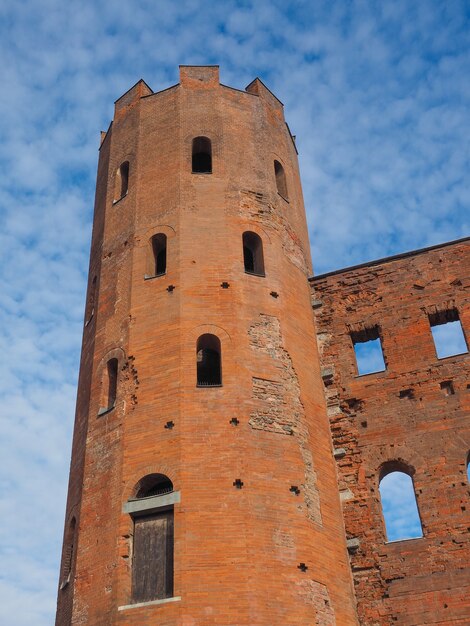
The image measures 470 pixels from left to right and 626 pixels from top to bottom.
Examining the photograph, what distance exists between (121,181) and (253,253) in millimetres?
4194

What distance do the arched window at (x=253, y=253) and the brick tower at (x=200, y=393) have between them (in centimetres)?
5

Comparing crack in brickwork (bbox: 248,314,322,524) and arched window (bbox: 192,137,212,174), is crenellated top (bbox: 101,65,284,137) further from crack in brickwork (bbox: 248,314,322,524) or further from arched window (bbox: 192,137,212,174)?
crack in brickwork (bbox: 248,314,322,524)

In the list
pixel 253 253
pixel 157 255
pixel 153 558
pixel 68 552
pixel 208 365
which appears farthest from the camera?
pixel 253 253

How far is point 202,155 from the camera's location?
808 inches

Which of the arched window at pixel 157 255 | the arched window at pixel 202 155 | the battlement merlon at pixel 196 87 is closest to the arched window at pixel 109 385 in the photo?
the arched window at pixel 157 255

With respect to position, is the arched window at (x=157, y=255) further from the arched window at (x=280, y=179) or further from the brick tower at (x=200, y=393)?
the arched window at (x=280, y=179)

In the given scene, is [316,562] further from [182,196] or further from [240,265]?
[182,196]

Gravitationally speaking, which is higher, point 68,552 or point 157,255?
point 157,255

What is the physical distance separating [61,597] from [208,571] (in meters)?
3.84

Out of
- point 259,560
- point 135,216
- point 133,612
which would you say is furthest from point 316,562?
point 135,216

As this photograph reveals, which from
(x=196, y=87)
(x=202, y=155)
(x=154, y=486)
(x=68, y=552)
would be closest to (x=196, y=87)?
(x=196, y=87)

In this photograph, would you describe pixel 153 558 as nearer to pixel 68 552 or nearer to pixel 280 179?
pixel 68 552

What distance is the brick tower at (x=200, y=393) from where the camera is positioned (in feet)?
43.6

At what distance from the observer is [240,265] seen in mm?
17109
